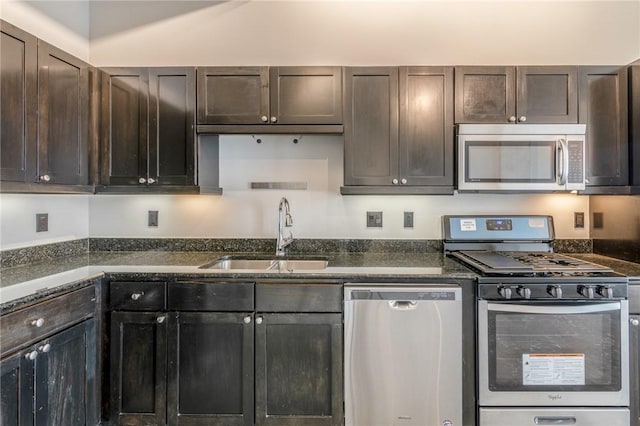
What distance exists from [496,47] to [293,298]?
2349 millimetres

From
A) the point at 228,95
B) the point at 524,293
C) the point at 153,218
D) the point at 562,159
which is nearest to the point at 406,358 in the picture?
the point at 524,293

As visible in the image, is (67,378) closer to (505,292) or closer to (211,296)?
(211,296)

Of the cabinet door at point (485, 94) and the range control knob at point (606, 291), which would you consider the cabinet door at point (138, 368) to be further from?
the range control knob at point (606, 291)

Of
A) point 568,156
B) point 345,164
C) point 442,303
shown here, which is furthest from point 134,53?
point 568,156

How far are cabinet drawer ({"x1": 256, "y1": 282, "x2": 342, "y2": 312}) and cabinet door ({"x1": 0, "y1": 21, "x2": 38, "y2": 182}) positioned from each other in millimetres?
1378

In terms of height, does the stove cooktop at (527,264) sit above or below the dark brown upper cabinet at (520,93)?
below

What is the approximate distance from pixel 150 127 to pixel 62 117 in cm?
46

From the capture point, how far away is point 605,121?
2203mm

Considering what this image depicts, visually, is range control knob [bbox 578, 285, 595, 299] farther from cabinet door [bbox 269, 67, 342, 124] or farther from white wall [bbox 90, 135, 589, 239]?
cabinet door [bbox 269, 67, 342, 124]

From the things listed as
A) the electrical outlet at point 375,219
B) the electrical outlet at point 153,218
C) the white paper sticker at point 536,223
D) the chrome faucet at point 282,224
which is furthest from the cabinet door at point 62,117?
the white paper sticker at point 536,223

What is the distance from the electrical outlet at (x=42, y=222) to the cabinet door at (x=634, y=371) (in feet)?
11.5

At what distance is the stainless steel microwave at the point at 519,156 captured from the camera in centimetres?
214

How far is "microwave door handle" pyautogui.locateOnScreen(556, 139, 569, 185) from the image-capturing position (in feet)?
6.89

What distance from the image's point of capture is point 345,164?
7.31 ft
